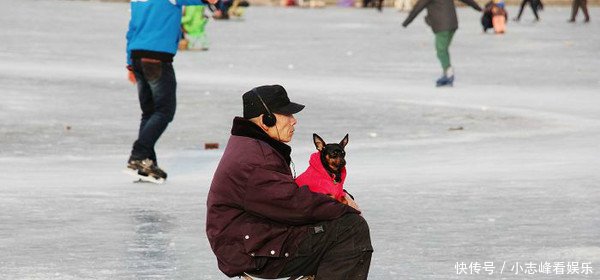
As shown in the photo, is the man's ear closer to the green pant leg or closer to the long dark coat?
the green pant leg

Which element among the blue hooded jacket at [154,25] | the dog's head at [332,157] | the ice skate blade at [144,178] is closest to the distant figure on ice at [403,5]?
the ice skate blade at [144,178]

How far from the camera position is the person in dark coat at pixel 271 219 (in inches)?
238

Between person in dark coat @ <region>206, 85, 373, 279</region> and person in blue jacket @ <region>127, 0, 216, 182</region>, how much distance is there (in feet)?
16.9

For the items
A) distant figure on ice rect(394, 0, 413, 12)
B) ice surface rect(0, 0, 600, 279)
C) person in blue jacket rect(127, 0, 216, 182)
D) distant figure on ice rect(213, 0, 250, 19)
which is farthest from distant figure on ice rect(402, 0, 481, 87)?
distant figure on ice rect(394, 0, 413, 12)

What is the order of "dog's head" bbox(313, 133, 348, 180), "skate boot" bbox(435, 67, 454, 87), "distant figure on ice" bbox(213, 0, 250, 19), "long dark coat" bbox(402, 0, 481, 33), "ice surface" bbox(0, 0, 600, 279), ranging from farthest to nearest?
1. "distant figure on ice" bbox(213, 0, 250, 19)
2. "long dark coat" bbox(402, 0, 481, 33)
3. "skate boot" bbox(435, 67, 454, 87)
4. "ice surface" bbox(0, 0, 600, 279)
5. "dog's head" bbox(313, 133, 348, 180)

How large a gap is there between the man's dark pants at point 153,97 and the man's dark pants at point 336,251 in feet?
17.3

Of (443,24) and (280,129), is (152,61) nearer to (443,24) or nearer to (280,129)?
(280,129)

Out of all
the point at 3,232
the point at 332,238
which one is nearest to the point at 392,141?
the point at 3,232

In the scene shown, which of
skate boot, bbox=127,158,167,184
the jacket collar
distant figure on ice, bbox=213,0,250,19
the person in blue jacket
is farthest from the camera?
distant figure on ice, bbox=213,0,250,19

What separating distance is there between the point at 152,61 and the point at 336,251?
17.6 feet

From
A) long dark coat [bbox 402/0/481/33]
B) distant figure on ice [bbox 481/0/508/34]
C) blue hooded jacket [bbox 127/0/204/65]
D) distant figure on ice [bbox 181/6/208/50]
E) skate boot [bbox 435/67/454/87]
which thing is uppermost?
blue hooded jacket [bbox 127/0/204/65]

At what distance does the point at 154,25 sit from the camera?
11383 mm

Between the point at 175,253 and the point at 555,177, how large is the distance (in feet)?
13.7

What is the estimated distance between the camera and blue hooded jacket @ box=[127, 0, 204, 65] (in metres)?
11.4
